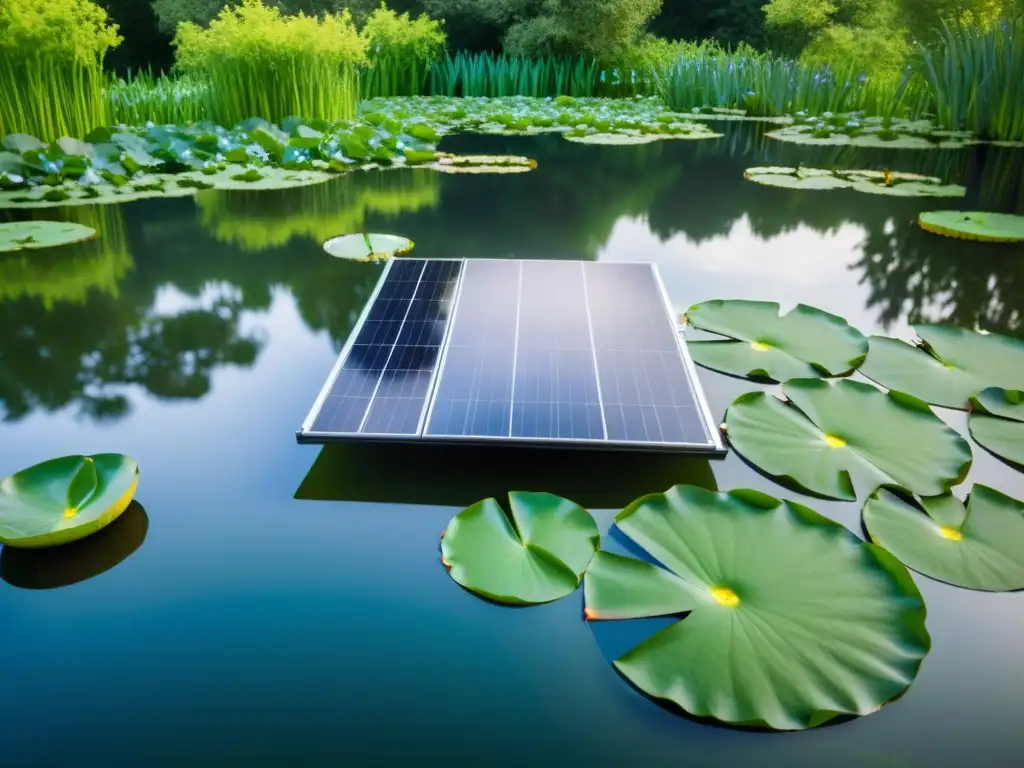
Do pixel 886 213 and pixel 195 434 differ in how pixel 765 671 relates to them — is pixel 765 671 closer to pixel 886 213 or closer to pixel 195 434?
pixel 195 434

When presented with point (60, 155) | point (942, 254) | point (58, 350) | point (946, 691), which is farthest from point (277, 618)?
point (60, 155)

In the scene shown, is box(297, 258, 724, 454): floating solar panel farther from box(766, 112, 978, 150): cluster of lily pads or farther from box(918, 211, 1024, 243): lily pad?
box(766, 112, 978, 150): cluster of lily pads

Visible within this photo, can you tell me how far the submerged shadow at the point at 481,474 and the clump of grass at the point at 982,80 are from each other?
6119 mm

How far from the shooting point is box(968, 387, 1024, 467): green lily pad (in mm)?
1395

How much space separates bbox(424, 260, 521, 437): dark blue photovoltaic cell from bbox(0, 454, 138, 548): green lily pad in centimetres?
56

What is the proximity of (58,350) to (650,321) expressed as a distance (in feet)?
5.56

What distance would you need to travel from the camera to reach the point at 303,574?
108cm

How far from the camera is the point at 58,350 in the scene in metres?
1.87

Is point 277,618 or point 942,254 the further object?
point 942,254

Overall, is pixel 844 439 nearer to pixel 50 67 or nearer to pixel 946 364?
pixel 946 364

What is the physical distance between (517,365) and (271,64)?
16.6 feet

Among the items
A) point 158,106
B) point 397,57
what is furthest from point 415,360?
point 397,57

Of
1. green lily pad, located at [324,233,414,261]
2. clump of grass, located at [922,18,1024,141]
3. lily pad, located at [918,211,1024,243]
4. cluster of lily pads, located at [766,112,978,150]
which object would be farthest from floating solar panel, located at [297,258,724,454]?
clump of grass, located at [922,18,1024,141]

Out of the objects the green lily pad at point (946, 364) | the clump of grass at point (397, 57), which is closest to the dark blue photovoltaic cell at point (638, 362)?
the green lily pad at point (946, 364)
